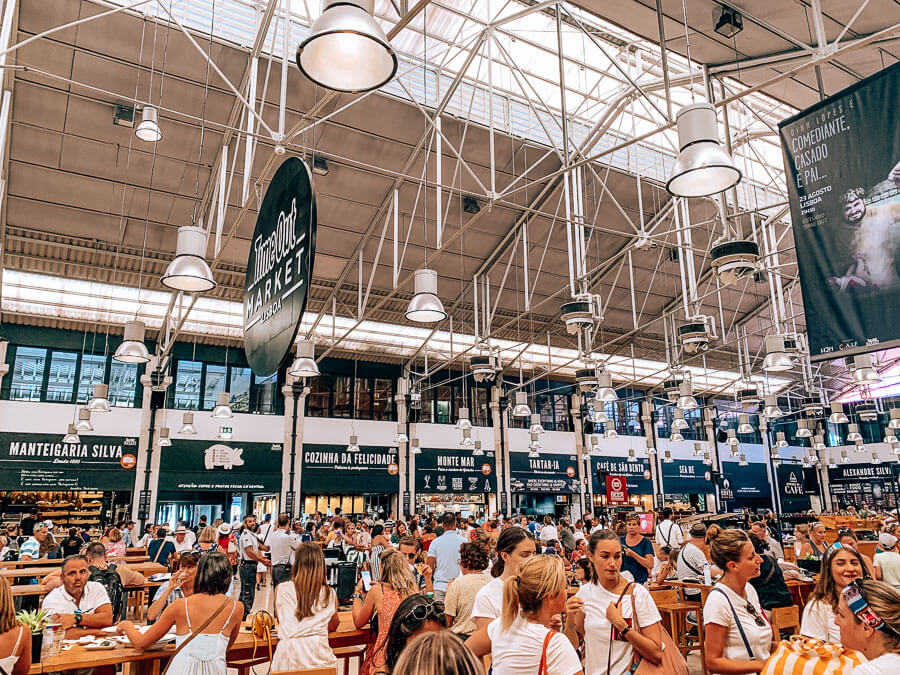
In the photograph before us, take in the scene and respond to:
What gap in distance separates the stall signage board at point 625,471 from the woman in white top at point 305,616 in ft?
74.3

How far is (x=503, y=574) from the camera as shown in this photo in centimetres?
368

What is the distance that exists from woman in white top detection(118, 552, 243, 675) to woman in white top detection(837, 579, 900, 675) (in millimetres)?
3083

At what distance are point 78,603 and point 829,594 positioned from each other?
16.9ft

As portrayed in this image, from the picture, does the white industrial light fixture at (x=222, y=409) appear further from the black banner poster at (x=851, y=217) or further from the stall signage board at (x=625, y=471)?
the stall signage board at (x=625, y=471)

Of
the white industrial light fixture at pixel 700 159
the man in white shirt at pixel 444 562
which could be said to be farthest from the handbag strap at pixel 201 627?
the white industrial light fixture at pixel 700 159

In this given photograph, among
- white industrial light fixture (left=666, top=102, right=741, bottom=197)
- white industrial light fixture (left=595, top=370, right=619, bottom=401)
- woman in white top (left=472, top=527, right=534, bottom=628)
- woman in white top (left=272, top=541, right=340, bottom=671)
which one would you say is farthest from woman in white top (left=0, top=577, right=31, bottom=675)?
white industrial light fixture (left=595, top=370, right=619, bottom=401)

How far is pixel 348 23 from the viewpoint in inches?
103

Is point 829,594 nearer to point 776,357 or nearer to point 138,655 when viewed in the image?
point 138,655

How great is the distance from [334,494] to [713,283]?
13673 millimetres

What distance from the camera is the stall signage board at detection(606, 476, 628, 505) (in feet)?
68.9

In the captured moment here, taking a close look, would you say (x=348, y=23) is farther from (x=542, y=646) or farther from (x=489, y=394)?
(x=489, y=394)

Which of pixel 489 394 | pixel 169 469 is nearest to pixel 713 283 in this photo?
pixel 489 394

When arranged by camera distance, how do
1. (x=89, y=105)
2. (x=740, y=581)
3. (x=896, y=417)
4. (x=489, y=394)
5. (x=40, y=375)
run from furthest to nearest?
(x=489, y=394) < (x=896, y=417) < (x=40, y=375) < (x=89, y=105) < (x=740, y=581)

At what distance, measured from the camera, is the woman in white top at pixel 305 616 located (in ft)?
12.9
